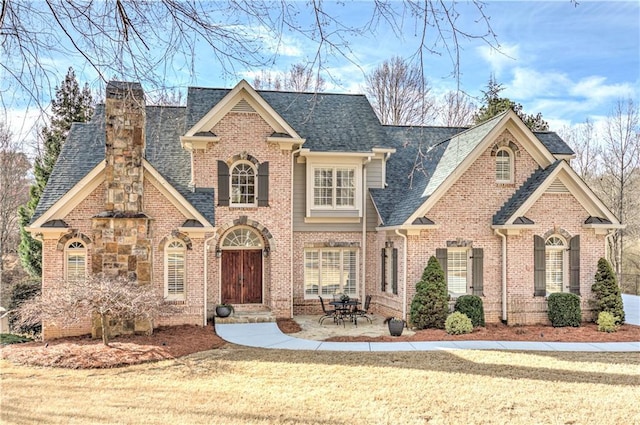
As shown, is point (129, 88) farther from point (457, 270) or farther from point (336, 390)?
point (457, 270)

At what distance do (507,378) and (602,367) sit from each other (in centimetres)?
282

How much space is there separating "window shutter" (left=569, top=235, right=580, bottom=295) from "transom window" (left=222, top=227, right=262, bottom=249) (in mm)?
10907

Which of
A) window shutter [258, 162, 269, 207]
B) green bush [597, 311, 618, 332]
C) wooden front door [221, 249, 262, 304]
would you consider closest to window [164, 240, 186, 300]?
wooden front door [221, 249, 262, 304]

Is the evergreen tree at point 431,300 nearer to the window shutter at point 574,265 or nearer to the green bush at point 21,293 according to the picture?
the window shutter at point 574,265

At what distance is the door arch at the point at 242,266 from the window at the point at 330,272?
6.32 feet

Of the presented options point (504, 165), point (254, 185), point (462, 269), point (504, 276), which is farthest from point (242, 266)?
point (504, 165)

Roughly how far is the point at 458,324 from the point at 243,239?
318 inches

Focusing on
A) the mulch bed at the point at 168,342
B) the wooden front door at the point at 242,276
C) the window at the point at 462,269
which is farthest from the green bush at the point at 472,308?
the wooden front door at the point at 242,276

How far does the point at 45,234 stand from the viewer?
1462cm

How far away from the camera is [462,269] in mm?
16469

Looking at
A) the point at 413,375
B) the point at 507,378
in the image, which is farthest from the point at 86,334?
the point at 507,378

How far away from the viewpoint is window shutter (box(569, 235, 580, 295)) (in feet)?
53.7

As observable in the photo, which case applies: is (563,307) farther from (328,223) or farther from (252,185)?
(252,185)

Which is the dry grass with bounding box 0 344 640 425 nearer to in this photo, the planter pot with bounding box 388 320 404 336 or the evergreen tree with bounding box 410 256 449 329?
the planter pot with bounding box 388 320 404 336
